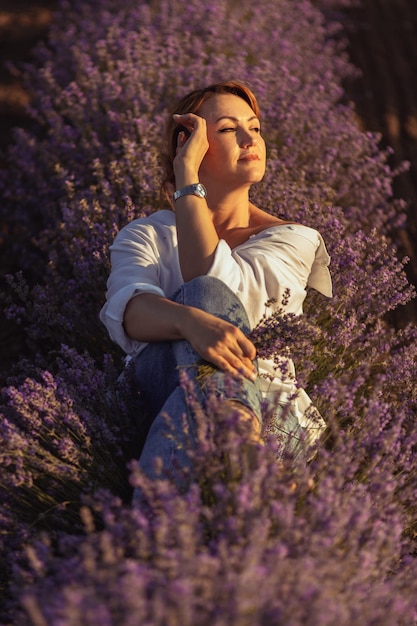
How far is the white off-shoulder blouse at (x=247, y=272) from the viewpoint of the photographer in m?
2.61

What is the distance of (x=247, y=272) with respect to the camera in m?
2.64

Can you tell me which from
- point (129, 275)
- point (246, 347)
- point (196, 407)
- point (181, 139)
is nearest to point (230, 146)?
point (181, 139)

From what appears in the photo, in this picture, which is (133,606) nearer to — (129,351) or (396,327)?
(129,351)

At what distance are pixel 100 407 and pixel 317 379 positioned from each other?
2.65ft

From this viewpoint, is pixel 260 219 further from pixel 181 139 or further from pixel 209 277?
pixel 209 277

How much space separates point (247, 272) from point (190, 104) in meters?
0.74

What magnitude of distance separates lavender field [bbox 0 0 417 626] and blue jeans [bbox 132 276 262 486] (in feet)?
0.26

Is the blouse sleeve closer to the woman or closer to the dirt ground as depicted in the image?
the woman

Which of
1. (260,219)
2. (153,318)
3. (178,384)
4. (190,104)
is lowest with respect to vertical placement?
(178,384)

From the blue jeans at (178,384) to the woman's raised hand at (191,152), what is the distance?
43cm

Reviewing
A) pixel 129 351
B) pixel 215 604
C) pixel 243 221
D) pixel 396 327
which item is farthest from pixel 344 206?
pixel 215 604

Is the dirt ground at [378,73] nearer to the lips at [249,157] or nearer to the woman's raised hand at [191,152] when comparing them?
the lips at [249,157]

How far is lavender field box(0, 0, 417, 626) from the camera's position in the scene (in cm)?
155

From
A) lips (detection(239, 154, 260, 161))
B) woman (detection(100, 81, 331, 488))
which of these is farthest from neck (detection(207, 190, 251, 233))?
lips (detection(239, 154, 260, 161))
